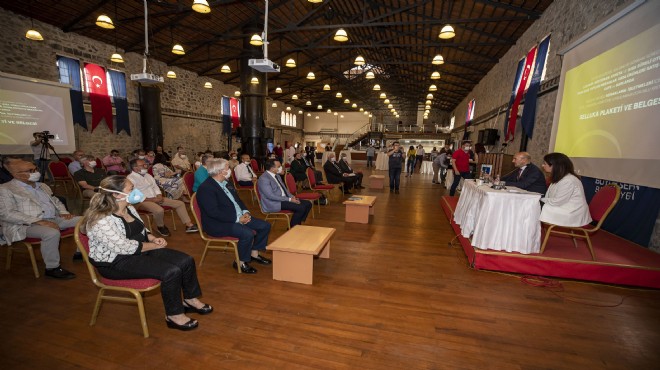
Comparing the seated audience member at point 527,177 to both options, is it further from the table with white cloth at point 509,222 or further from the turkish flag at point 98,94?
the turkish flag at point 98,94

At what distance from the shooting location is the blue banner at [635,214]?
11.6 feet

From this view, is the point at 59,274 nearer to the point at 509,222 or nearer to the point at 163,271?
the point at 163,271

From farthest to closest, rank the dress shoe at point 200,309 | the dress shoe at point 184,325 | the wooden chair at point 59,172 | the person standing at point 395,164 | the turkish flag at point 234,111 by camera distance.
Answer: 1. the turkish flag at point 234,111
2. the person standing at point 395,164
3. the wooden chair at point 59,172
4. the dress shoe at point 200,309
5. the dress shoe at point 184,325

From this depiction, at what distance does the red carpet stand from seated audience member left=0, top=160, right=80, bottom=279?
183 inches

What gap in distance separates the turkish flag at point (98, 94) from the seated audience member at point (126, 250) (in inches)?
387

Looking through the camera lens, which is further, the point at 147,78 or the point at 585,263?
the point at 147,78

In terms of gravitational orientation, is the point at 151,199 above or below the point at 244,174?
below

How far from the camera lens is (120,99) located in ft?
33.7

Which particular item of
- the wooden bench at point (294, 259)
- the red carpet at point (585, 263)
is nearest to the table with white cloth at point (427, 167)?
the red carpet at point (585, 263)

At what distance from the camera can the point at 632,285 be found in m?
3.08

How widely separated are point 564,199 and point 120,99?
42.5 feet

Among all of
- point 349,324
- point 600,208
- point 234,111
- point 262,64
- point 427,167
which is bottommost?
point 349,324

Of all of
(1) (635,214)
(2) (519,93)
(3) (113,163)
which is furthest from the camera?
(3) (113,163)

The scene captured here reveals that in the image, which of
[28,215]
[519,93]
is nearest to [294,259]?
[28,215]
